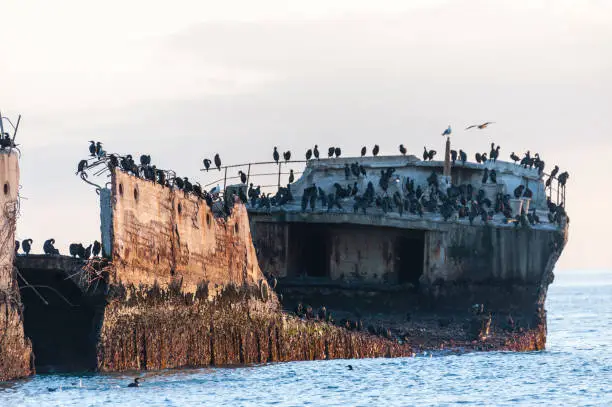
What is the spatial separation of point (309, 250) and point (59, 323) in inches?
823

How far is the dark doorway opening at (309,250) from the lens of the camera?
165 feet

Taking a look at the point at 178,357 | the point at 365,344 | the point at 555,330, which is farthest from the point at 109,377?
the point at 555,330

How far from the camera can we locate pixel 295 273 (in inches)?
1973

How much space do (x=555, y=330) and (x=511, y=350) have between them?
25364 mm

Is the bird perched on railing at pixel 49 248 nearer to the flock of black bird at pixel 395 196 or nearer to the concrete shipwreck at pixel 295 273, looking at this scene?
the concrete shipwreck at pixel 295 273

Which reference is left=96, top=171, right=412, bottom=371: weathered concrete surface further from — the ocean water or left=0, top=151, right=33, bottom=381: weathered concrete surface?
left=0, top=151, right=33, bottom=381: weathered concrete surface

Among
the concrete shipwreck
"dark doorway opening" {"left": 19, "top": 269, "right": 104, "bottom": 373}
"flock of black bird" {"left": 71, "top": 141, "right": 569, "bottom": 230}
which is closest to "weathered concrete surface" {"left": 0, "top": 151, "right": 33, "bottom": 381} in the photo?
the concrete shipwreck

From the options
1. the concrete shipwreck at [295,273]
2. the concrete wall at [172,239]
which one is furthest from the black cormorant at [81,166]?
the concrete wall at [172,239]

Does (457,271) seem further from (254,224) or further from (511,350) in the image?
(254,224)

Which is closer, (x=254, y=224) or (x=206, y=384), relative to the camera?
(x=206, y=384)

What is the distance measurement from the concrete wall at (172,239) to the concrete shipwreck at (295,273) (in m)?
0.06

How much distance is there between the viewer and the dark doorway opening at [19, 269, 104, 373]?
30703 millimetres

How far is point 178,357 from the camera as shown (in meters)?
33.9

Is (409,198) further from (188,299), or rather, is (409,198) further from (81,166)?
(81,166)
